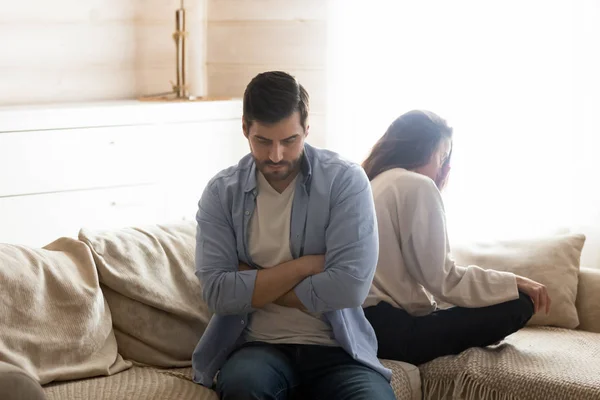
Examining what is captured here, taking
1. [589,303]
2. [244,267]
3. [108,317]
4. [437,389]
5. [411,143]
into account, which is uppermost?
[411,143]

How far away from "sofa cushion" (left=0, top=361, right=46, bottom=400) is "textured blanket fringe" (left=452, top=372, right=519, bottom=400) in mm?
1171

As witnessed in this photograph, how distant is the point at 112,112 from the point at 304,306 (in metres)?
2.03

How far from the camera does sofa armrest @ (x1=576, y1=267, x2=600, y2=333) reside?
9.91ft

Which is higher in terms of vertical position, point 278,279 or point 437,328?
point 278,279

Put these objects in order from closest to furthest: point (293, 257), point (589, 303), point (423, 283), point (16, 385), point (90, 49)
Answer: point (16, 385), point (293, 257), point (423, 283), point (589, 303), point (90, 49)

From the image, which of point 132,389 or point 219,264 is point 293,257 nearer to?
point 219,264

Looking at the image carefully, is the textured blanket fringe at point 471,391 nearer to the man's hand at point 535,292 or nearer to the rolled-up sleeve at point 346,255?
the man's hand at point 535,292

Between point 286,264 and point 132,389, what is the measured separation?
49 centimetres

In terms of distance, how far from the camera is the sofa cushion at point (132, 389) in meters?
2.27

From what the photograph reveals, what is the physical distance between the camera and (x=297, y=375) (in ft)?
7.63

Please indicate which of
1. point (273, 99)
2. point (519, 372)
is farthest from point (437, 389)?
point (273, 99)

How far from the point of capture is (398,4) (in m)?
4.13

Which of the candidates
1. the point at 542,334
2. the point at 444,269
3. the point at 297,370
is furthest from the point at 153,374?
the point at 542,334

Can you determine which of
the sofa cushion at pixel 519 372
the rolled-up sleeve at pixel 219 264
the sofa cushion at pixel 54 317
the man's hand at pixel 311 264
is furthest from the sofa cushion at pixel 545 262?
the sofa cushion at pixel 54 317
